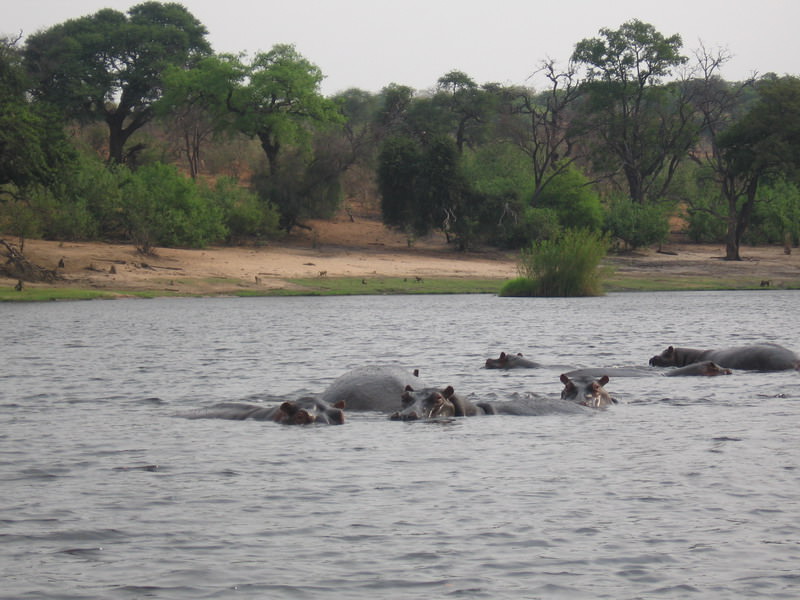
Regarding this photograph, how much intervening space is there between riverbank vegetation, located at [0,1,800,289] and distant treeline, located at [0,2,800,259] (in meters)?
0.11

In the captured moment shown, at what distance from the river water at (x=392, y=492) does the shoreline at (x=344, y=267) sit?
20989mm

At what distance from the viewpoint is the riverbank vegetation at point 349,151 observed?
4416 centimetres

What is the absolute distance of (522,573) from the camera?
6336mm

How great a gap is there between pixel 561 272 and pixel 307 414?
27.9 m

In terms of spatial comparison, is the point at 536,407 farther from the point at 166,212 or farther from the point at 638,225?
the point at 638,225

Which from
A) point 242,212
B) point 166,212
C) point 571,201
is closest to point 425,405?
point 166,212

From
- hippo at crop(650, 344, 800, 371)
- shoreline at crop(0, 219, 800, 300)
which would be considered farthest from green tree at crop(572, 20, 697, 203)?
hippo at crop(650, 344, 800, 371)

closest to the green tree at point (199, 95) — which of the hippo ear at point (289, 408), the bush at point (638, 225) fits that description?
the bush at point (638, 225)

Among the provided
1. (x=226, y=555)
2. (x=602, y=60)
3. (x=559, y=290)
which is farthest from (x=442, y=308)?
(x=602, y=60)

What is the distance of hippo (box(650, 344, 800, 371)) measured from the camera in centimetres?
1667

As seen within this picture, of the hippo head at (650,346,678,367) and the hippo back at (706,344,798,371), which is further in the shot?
the hippo head at (650,346,678,367)

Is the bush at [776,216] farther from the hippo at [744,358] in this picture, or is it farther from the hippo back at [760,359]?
the hippo back at [760,359]

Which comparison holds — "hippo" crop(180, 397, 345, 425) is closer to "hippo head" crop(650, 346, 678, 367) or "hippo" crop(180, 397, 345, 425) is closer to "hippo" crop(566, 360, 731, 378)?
"hippo" crop(566, 360, 731, 378)

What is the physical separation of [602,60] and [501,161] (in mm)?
10399
